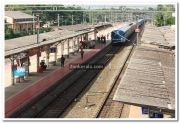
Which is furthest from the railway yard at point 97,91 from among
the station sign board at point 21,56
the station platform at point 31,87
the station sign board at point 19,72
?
the station sign board at point 19,72

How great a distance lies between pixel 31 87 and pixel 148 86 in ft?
34.0

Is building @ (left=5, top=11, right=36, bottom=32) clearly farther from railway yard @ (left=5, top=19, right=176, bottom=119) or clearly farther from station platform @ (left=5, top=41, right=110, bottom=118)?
station platform @ (left=5, top=41, right=110, bottom=118)

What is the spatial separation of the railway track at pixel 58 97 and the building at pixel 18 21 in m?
21.1

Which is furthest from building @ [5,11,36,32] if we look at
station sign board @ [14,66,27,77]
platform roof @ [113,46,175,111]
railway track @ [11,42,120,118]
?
platform roof @ [113,46,175,111]

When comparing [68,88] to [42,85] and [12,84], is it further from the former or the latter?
[12,84]

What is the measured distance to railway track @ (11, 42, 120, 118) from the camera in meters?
18.0

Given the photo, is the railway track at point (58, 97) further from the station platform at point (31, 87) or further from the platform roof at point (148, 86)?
the platform roof at point (148, 86)

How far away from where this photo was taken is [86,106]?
1947 centimetres

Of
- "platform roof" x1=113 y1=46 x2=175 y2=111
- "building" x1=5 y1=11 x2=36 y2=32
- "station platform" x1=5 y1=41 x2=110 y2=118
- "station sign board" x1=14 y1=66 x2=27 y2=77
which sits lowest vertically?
"station platform" x1=5 y1=41 x2=110 y2=118

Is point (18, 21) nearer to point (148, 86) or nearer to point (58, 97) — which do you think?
point (58, 97)

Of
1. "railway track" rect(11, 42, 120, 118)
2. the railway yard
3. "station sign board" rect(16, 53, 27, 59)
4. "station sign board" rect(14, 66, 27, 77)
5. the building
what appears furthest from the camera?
the building

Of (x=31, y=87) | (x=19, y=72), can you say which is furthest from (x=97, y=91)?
(x=19, y=72)

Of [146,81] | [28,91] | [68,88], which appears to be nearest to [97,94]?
[68,88]

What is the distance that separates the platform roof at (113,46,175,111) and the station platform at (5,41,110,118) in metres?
5.73
